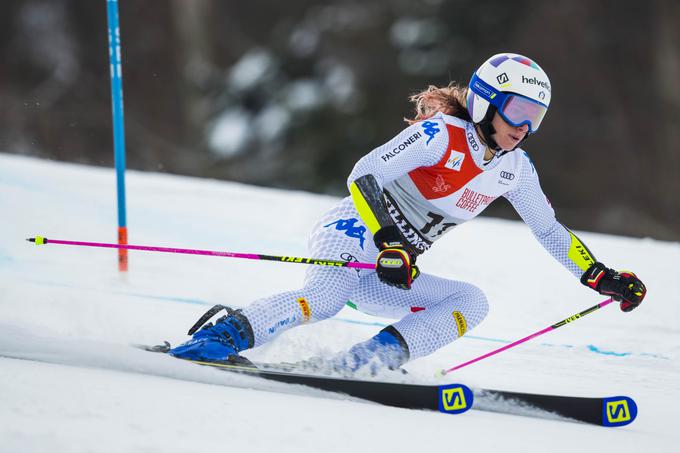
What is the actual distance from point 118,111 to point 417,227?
171 centimetres

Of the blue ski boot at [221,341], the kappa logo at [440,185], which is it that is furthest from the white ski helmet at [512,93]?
the blue ski boot at [221,341]

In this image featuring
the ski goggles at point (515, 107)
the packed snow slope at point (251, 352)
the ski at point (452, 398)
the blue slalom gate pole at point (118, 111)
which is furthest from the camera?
the blue slalom gate pole at point (118, 111)

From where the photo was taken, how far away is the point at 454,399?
2.69 m

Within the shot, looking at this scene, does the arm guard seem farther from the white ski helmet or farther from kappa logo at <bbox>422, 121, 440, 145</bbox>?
the white ski helmet

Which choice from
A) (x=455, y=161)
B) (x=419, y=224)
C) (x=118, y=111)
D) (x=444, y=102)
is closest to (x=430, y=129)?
(x=455, y=161)

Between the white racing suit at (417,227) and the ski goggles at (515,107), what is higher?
the ski goggles at (515,107)

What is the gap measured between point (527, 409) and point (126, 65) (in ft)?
48.9

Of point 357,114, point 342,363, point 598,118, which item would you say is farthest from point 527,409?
point 598,118

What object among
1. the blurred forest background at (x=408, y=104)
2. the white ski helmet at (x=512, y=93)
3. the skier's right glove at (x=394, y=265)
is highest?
the blurred forest background at (x=408, y=104)

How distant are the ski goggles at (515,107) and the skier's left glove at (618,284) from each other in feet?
2.02

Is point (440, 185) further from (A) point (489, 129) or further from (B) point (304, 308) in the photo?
(B) point (304, 308)

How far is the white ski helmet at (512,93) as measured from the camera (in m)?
2.90

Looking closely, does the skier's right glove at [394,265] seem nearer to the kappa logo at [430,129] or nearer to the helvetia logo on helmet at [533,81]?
the kappa logo at [430,129]

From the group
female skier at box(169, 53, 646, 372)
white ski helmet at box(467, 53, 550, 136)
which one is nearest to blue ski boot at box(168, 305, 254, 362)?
female skier at box(169, 53, 646, 372)
